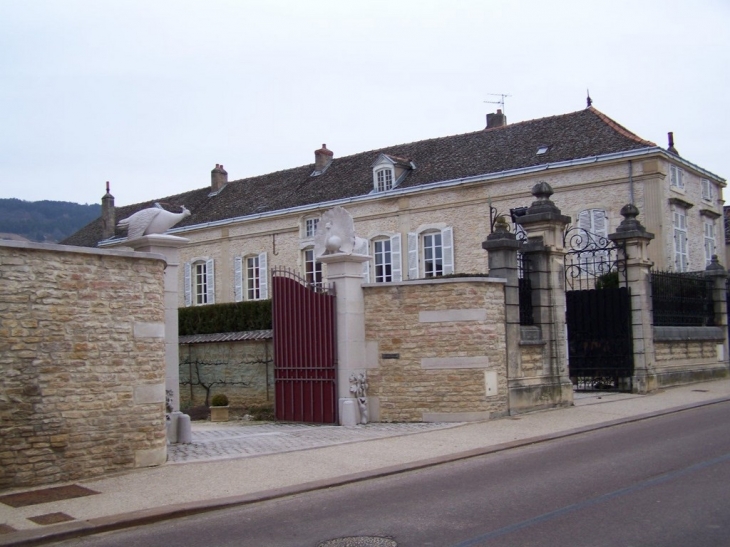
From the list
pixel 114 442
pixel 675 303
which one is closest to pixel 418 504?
pixel 114 442

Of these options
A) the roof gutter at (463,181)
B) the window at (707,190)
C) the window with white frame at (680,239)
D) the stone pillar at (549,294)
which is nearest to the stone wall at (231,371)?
the stone pillar at (549,294)

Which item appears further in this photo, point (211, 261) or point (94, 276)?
point (211, 261)

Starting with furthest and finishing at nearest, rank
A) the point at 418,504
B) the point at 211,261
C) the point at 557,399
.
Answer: the point at 211,261
the point at 557,399
the point at 418,504

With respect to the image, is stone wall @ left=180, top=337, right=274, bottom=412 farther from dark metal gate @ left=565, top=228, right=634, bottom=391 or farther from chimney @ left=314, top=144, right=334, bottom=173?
chimney @ left=314, top=144, right=334, bottom=173

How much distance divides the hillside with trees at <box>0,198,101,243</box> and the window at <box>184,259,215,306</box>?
61.1 m

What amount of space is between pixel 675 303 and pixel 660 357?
1.78m

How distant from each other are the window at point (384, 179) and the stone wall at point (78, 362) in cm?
2026

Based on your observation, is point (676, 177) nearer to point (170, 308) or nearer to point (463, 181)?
point (463, 181)

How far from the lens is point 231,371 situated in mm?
18547

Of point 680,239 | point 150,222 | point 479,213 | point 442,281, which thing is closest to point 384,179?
point 479,213

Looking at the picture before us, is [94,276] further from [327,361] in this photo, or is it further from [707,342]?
[707,342]

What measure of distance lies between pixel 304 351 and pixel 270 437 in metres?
2.01

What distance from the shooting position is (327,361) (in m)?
13.4

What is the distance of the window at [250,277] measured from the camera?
33.2 meters
